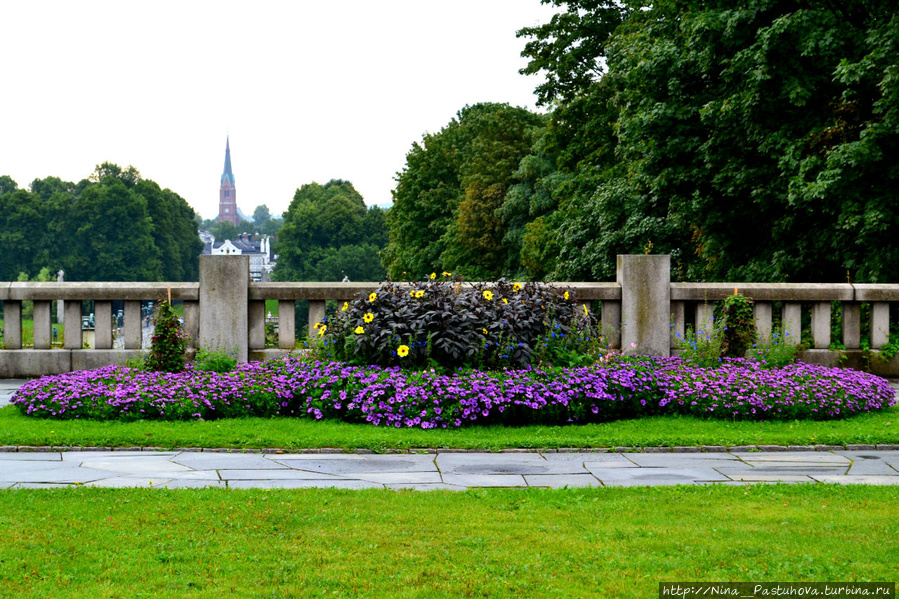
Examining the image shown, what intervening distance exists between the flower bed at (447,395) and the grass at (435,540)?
2559 mm

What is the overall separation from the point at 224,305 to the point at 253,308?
357 millimetres

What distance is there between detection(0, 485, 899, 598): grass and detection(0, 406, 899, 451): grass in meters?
1.64

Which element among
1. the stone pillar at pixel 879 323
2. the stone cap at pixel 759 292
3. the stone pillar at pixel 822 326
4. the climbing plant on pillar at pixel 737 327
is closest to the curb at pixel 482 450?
the climbing plant on pillar at pixel 737 327

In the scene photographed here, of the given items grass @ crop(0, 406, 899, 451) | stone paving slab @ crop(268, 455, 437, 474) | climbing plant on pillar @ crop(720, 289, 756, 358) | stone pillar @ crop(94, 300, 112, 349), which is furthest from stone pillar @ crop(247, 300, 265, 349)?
climbing plant on pillar @ crop(720, 289, 756, 358)

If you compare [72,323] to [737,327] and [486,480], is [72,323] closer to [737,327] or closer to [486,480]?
[486,480]

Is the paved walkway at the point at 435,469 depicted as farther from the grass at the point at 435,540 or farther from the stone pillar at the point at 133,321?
the stone pillar at the point at 133,321

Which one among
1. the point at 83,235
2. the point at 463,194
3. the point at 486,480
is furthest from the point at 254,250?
the point at 486,480

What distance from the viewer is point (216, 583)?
362cm

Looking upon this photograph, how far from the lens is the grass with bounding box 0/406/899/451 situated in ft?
22.6

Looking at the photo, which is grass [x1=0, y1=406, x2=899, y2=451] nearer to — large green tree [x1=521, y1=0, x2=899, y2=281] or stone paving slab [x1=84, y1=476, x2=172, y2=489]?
stone paving slab [x1=84, y1=476, x2=172, y2=489]

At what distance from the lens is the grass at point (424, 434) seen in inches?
271

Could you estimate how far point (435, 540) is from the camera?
167 inches

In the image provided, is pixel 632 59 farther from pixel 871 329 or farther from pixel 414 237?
pixel 414 237

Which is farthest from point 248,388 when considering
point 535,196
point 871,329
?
point 535,196
